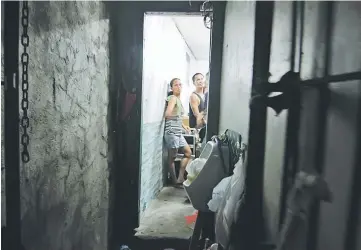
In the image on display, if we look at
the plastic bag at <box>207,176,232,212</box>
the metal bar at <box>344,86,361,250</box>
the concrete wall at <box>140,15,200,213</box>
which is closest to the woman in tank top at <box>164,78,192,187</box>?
the concrete wall at <box>140,15,200,213</box>

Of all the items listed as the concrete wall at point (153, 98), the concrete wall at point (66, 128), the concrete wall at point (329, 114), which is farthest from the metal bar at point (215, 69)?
the concrete wall at point (329, 114)

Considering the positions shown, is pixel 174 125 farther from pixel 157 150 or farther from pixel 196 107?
pixel 157 150

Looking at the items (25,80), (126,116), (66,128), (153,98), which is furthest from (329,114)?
(153,98)

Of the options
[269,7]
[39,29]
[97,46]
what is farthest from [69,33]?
[269,7]

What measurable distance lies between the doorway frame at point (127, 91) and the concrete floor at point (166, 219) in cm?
18

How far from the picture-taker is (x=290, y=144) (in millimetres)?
986

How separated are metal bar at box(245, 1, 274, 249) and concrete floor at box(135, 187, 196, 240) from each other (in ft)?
7.29

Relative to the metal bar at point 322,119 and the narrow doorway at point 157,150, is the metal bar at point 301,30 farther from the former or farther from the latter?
the narrow doorway at point 157,150

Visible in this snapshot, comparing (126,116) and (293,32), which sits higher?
(293,32)

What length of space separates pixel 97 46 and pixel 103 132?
65cm

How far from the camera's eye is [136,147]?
2900mm

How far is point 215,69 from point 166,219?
1592 millimetres

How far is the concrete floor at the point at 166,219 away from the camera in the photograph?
9.53ft

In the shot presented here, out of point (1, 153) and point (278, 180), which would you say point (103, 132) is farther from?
point (278, 180)
